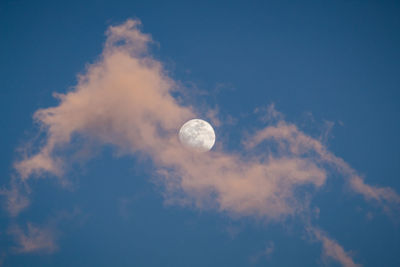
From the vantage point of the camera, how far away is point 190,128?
33.8 metres

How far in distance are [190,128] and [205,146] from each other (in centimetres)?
367

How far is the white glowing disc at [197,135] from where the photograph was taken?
33031 mm

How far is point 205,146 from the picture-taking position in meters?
33.5

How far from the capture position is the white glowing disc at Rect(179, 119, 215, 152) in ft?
108

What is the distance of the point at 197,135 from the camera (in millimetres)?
33250
